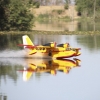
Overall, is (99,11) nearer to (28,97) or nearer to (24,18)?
(24,18)

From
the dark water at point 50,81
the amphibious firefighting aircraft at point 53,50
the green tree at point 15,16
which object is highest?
the green tree at point 15,16

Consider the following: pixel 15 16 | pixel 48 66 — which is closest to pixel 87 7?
pixel 15 16

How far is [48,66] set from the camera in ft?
64.6

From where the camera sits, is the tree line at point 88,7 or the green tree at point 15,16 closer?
the green tree at point 15,16

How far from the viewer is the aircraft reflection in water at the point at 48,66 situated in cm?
1833

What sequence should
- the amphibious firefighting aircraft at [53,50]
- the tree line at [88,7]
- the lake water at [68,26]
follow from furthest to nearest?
the tree line at [88,7] < the lake water at [68,26] < the amphibious firefighting aircraft at [53,50]

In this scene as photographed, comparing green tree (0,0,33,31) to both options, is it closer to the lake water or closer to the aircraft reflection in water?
the lake water

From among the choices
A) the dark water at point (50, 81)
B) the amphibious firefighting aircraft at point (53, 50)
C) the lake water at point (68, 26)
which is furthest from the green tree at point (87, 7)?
the dark water at point (50, 81)

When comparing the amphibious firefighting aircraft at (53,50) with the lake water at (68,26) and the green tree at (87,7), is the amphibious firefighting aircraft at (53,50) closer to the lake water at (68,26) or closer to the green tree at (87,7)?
the lake water at (68,26)

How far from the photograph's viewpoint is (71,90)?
14.4m

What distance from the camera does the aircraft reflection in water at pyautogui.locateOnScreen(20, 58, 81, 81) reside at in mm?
18328

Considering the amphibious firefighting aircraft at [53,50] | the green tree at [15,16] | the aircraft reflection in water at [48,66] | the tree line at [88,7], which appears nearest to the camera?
the aircraft reflection in water at [48,66]

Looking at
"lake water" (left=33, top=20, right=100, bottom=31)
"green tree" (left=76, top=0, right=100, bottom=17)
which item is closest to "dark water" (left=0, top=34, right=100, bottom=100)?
"lake water" (left=33, top=20, right=100, bottom=31)

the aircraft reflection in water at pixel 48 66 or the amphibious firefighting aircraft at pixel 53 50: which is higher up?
the amphibious firefighting aircraft at pixel 53 50
